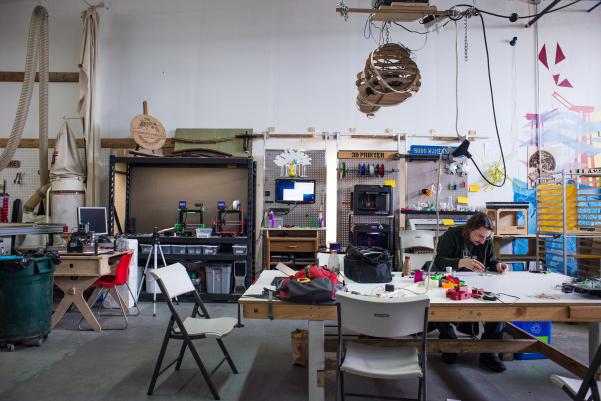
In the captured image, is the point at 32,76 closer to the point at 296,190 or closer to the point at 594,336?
the point at 296,190

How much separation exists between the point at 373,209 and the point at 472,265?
8.29 feet

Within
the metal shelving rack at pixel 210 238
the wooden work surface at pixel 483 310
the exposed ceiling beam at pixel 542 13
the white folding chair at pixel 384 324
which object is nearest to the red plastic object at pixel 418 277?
the wooden work surface at pixel 483 310

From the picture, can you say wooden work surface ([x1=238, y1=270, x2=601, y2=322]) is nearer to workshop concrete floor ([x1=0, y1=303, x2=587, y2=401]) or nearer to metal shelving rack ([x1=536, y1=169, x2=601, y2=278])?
workshop concrete floor ([x1=0, y1=303, x2=587, y2=401])

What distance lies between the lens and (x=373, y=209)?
5.49 m

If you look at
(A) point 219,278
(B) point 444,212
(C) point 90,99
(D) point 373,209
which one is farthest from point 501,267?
(C) point 90,99

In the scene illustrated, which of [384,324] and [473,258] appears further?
[473,258]

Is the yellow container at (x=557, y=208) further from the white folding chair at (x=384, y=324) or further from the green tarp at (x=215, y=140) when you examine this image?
the green tarp at (x=215, y=140)

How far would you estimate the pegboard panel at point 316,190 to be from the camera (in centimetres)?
Result: 581

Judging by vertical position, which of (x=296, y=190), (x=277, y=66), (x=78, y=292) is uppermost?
(x=277, y=66)

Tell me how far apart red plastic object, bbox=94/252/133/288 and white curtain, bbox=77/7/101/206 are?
2.01 meters

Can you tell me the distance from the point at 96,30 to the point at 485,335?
659 cm

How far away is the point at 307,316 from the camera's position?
2121 mm

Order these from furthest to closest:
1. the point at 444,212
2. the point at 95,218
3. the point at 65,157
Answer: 1. the point at 444,212
2. the point at 65,157
3. the point at 95,218

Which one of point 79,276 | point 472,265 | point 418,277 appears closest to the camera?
point 418,277
